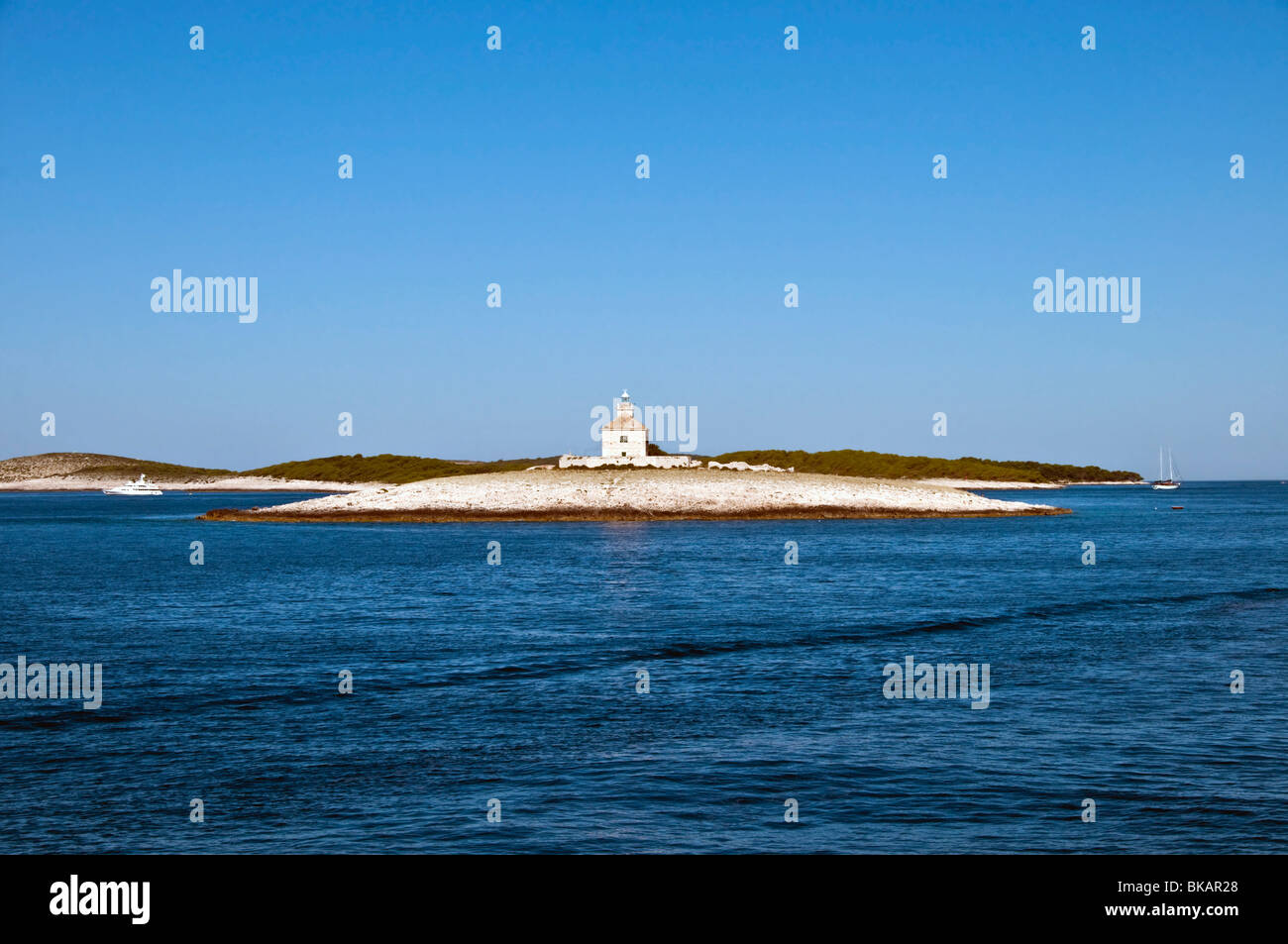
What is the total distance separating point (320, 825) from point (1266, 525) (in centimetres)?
10313

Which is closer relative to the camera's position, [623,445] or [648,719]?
[648,719]

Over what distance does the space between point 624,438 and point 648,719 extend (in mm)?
123027

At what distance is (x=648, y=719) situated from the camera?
18469 mm

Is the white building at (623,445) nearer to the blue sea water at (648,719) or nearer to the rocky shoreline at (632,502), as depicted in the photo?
the rocky shoreline at (632,502)

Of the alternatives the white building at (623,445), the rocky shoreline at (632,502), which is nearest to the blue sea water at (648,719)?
the rocky shoreline at (632,502)

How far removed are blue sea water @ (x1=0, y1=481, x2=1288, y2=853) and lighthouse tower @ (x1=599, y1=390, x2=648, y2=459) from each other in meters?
95.3

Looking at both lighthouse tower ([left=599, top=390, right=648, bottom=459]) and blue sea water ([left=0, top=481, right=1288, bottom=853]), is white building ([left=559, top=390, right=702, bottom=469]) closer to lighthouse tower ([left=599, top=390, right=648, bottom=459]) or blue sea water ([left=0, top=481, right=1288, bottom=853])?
lighthouse tower ([left=599, top=390, right=648, bottom=459])

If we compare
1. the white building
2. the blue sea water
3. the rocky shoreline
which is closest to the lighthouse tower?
the white building

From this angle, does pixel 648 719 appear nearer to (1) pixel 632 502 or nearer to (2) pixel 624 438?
(1) pixel 632 502

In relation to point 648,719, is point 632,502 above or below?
above

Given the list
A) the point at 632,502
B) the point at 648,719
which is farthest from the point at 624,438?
the point at 648,719
